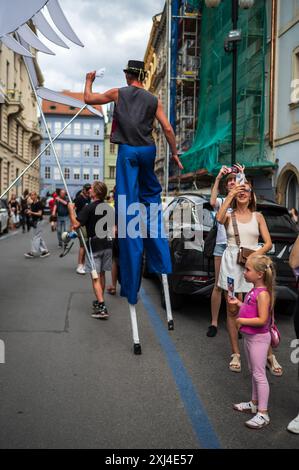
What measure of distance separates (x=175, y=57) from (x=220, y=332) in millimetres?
31401

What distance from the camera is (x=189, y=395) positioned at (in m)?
3.73

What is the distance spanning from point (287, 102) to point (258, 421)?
1641cm

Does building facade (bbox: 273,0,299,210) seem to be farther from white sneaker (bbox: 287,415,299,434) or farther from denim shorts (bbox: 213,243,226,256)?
white sneaker (bbox: 287,415,299,434)

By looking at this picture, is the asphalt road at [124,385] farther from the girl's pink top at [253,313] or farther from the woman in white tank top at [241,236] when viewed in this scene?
the girl's pink top at [253,313]

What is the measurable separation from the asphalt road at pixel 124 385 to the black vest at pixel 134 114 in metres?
2.07

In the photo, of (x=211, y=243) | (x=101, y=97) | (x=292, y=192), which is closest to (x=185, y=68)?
(x=292, y=192)

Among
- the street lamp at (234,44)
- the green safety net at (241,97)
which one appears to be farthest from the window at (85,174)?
the street lamp at (234,44)

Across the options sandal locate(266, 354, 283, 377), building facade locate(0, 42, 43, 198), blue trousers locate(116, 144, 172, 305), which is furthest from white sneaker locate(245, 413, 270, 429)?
building facade locate(0, 42, 43, 198)

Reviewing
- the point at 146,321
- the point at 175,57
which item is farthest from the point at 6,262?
the point at 175,57

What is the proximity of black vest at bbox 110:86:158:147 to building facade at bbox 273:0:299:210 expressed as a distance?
513 inches

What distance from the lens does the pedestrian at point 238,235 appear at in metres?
4.48

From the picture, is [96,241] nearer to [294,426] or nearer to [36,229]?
[294,426]

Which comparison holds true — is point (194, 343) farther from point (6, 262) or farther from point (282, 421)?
point (6, 262)
